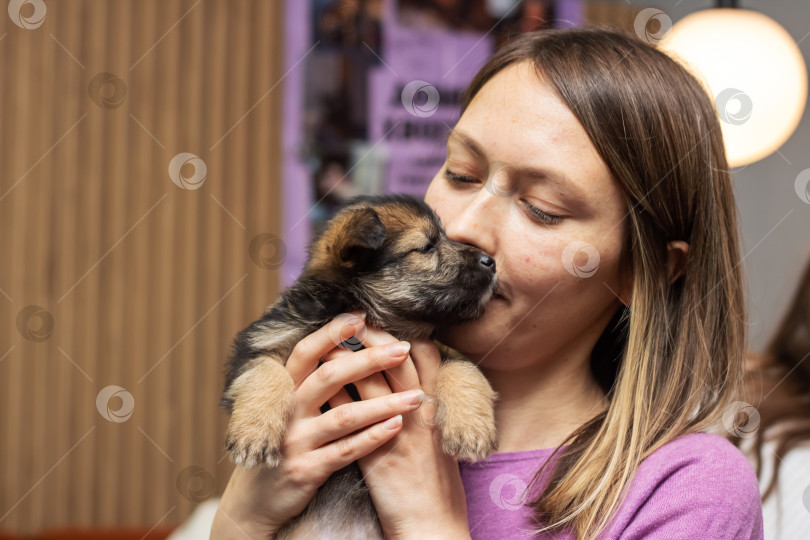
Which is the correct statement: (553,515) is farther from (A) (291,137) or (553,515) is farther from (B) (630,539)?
(A) (291,137)

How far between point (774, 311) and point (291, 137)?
326cm

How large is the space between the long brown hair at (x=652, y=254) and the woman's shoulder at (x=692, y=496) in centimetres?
4

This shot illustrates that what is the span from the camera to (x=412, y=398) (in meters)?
1.58

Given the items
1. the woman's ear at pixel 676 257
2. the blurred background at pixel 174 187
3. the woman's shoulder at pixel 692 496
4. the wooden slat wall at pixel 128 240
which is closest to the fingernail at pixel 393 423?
the woman's shoulder at pixel 692 496

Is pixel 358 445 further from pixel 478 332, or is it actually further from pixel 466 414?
pixel 478 332

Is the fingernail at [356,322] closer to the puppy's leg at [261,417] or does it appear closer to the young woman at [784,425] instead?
the puppy's leg at [261,417]

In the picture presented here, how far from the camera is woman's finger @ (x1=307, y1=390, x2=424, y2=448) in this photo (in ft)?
5.16

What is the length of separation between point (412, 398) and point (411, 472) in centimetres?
18

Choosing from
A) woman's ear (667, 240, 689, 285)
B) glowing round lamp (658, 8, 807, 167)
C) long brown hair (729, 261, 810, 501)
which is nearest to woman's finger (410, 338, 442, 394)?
woman's ear (667, 240, 689, 285)

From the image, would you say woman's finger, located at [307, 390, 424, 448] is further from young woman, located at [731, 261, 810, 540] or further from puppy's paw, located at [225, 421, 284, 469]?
young woman, located at [731, 261, 810, 540]

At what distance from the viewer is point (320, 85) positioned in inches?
175

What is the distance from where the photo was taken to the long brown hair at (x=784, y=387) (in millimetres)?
2652

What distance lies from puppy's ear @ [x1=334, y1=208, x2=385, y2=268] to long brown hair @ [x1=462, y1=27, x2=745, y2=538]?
53 cm

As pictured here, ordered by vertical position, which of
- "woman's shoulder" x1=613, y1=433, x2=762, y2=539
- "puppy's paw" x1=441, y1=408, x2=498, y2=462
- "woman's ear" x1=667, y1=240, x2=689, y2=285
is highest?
"woman's ear" x1=667, y1=240, x2=689, y2=285
